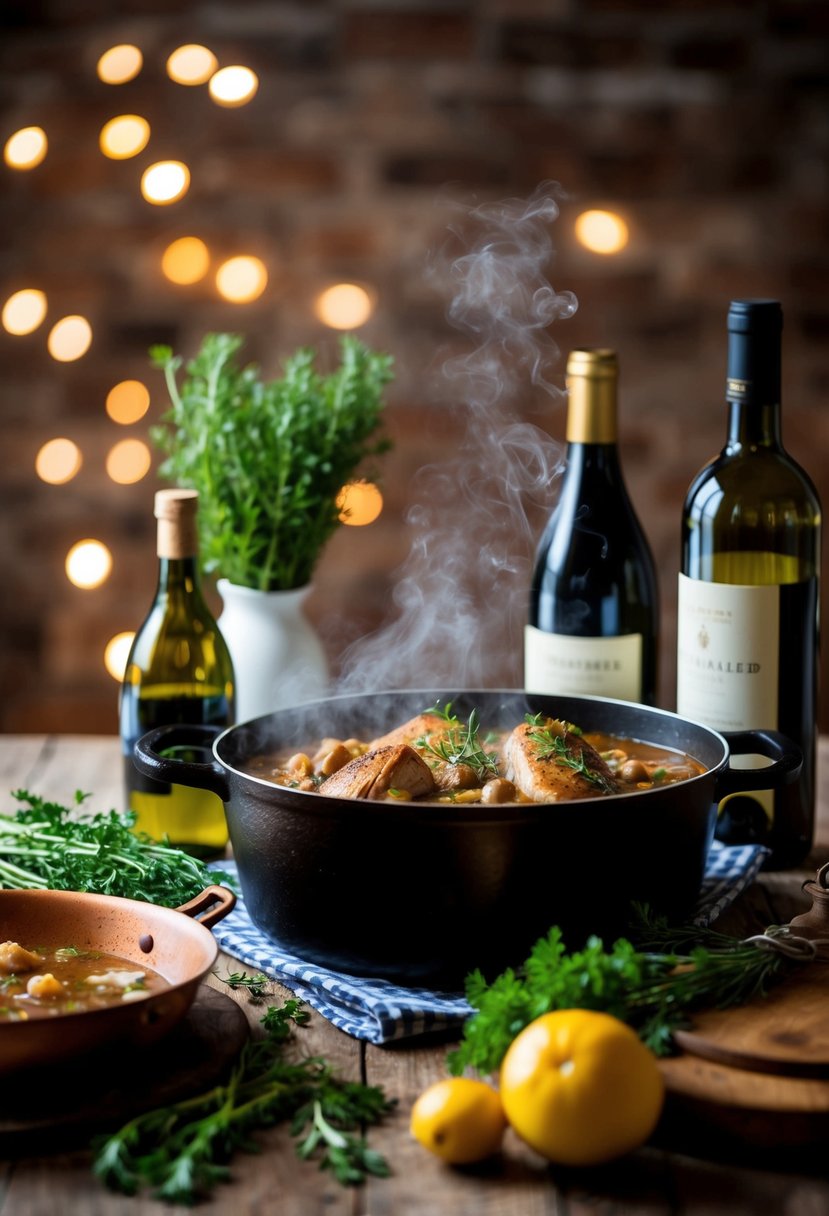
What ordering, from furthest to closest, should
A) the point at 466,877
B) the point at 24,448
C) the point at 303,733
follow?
1. the point at 24,448
2. the point at 303,733
3. the point at 466,877

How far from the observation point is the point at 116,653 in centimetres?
330

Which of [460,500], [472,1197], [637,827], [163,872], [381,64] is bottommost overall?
[472,1197]

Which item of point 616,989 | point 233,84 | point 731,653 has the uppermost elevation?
point 233,84

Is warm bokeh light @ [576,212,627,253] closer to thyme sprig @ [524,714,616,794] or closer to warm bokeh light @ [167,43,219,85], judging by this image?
warm bokeh light @ [167,43,219,85]

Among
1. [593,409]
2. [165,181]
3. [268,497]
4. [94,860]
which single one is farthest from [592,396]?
[165,181]

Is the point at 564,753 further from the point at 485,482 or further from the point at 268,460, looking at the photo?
the point at 485,482

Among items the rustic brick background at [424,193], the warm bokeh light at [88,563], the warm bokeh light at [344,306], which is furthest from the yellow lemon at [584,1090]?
the warm bokeh light at [88,563]

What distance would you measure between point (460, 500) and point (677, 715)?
1750 millimetres

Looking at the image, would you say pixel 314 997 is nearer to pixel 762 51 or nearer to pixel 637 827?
pixel 637 827

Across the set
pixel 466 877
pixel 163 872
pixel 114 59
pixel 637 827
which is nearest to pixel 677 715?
pixel 637 827

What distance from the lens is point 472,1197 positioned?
1.04 metres

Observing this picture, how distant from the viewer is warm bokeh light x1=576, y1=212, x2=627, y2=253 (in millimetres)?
3076

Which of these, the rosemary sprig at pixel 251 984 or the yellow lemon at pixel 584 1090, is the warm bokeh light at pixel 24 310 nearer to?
the rosemary sprig at pixel 251 984

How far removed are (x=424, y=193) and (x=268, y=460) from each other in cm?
136
